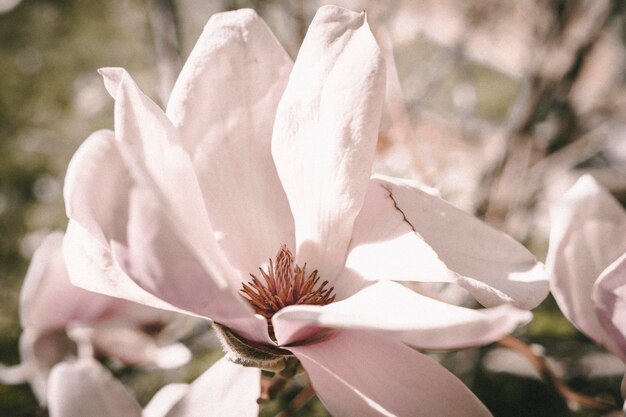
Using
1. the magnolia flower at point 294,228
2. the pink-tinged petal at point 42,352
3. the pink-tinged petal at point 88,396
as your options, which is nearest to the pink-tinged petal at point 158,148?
the magnolia flower at point 294,228

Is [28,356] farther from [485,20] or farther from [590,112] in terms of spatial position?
[485,20]

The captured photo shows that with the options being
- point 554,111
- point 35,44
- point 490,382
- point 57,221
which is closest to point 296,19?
point 554,111

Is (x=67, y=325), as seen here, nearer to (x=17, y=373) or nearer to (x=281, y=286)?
(x=17, y=373)

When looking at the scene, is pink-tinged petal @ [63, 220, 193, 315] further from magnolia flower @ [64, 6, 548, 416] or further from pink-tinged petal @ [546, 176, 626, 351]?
pink-tinged petal @ [546, 176, 626, 351]

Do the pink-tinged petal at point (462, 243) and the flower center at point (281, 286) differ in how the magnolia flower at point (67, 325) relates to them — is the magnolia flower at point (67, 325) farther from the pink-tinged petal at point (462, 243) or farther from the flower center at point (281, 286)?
the pink-tinged petal at point (462, 243)

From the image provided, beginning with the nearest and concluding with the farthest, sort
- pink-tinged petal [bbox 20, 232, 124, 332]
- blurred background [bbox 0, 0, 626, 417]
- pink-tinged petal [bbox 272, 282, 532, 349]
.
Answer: pink-tinged petal [bbox 272, 282, 532, 349]
pink-tinged petal [bbox 20, 232, 124, 332]
blurred background [bbox 0, 0, 626, 417]

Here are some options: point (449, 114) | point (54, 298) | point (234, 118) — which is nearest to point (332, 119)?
point (234, 118)

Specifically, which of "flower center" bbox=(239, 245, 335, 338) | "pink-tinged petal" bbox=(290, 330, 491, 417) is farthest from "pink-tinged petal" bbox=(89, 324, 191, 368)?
"pink-tinged petal" bbox=(290, 330, 491, 417)
